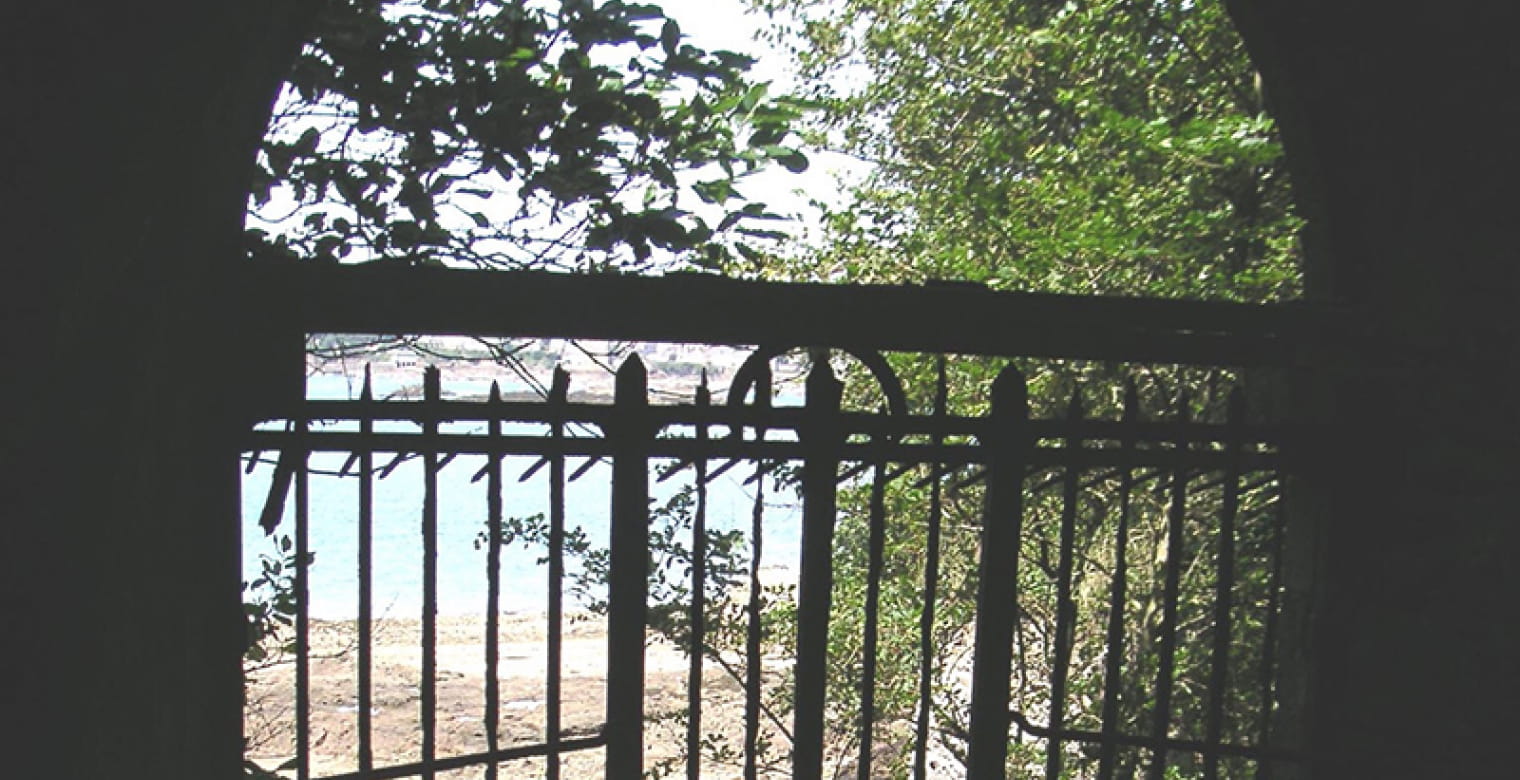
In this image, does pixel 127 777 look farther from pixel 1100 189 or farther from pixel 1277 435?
pixel 1100 189

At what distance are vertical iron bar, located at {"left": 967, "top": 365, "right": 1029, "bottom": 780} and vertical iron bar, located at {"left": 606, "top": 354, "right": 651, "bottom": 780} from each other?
825 mm

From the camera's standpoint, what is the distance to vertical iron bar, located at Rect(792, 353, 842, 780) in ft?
8.33

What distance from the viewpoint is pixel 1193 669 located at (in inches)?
267

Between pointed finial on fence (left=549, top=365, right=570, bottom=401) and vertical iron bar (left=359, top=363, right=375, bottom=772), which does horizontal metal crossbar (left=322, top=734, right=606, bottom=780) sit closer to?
vertical iron bar (left=359, top=363, right=375, bottom=772)

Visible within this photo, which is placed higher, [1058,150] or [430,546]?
[1058,150]

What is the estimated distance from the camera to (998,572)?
2.64 m

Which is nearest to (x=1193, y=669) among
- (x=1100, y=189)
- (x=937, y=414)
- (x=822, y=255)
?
(x=1100, y=189)

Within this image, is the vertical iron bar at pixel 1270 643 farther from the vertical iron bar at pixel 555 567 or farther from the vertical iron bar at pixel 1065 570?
the vertical iron bar at pixel 555 567

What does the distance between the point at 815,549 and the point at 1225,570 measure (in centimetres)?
105

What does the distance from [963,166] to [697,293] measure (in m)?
6.70

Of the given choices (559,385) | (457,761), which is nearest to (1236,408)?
(559,385)

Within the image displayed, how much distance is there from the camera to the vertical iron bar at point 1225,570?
2.65 meters

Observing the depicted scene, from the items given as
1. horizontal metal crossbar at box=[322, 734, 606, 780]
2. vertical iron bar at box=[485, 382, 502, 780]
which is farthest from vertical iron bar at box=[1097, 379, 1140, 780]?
vertical iron bar at box=[485, 382, 502, 780]

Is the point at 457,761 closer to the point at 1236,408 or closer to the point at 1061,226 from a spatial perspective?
the point at 1236,408
